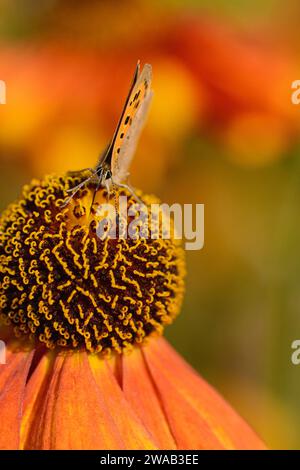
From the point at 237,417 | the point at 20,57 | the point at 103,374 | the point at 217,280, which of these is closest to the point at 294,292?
the point at 217,280

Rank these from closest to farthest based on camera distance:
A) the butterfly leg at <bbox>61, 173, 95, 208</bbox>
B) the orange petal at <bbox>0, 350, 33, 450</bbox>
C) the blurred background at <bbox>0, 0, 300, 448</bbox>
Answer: the orange petal at <bbox>0, 350, 33, 450</bbox> → the butterfly leg at <bbox>61, 173, 95, 208</bbox> → the blurred background at <bbox>0, 0, 300, 448</bbox>

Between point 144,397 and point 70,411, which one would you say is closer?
point 70,411

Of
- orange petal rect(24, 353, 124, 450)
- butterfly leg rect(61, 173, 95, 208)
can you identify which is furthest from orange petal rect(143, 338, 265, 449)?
butterfly leg rect(61, 173, 95, 208)

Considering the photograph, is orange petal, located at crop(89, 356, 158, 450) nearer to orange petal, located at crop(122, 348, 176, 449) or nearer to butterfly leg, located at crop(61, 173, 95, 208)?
orange petal, located at crop(122, 348, 176, 449)

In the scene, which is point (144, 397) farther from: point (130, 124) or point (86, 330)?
point (130, 124)

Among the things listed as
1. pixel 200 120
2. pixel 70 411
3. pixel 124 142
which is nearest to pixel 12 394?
pixel 70 411

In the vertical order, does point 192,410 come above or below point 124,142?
below

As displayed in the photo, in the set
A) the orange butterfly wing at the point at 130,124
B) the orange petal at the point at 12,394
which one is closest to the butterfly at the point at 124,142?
the orange butterfly wing at the point at 130,124
